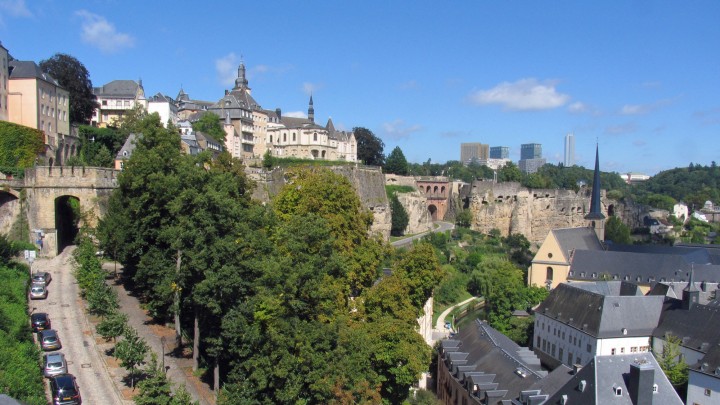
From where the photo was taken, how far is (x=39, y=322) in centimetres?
2181

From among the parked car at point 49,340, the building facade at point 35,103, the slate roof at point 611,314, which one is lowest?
the slate roof at point 611,314

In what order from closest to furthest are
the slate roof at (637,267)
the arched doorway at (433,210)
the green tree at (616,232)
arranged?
the slate roof at (637,267) → the green tree at (616,232) → the arched doorway at (433,210)

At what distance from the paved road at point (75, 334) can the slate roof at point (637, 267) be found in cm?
3836

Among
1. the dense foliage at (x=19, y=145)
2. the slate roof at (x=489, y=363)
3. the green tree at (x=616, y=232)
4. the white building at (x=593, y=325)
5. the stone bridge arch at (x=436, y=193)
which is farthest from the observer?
the stone bridge arch at (x=436, y=193)

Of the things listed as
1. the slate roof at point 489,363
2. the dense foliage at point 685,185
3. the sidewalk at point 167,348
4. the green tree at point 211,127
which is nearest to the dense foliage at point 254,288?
the sidewalk at point 167,348

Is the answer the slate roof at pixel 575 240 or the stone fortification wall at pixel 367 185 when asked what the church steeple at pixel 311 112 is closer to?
the stone fortification wall at pixel 367 185

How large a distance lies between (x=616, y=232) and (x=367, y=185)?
32520mm

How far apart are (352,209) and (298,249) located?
11335mm

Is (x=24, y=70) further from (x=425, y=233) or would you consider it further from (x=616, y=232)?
(x=616, y=232)

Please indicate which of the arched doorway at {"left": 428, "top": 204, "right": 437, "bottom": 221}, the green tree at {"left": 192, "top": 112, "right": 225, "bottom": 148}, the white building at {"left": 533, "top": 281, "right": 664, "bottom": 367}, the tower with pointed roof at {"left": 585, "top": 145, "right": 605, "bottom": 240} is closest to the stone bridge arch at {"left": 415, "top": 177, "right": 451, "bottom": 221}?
the arched doorway at {"left": 428, "top": 204, "right": 437, "bottom": 221}

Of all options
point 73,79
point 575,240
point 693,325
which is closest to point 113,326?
point 693,325

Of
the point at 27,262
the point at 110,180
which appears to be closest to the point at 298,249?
the point at 27,262

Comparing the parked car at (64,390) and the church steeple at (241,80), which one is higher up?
the church steeple at (241,80)

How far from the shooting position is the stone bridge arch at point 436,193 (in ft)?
255
